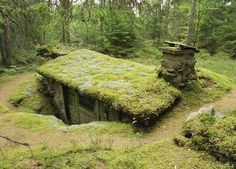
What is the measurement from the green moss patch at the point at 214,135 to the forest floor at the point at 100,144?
276 mm

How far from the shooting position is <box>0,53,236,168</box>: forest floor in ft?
28.6

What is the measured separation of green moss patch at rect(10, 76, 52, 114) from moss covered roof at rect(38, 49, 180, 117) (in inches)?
65.5

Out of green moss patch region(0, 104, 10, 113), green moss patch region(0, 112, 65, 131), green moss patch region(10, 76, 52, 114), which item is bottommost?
green moss patch region(10, 76, 52, 114)

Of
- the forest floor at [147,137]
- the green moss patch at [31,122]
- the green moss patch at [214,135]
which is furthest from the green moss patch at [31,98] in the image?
the green moss patch at [214,135]

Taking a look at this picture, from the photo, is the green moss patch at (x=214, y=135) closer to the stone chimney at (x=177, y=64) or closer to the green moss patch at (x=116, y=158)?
the green moss patch at (x=116, y=158)

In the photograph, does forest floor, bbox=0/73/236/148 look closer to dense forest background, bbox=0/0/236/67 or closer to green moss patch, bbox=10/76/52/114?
green moss patch, bbox=10/76/52/114

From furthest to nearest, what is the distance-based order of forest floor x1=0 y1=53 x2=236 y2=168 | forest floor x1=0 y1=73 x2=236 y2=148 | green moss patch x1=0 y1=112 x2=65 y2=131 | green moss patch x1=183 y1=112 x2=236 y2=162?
green moss patch x1=0 y1=112 x2=65 y2=131 < forest floor x1=0 y1=73 x2=236 y2=148 < forest floor x1=0 y1=53 x2=236 y2=168 < green moss patch x1=183 y1=112 x2=236 y2=162

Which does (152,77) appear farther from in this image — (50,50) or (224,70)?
(50,50)

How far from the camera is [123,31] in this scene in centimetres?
2486

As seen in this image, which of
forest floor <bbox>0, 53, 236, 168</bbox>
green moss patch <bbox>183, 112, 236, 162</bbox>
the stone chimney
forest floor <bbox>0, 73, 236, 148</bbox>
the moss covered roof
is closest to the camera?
green moss patch <bbox>183, 112, 236, 162</bbox>

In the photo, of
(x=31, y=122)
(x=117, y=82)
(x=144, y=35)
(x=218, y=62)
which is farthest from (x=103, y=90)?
(x=144, y=35)

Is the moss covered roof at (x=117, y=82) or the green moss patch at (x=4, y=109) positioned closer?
the moss covered roof at (x=117, y=82)

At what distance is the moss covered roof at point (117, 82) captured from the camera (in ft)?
39.4

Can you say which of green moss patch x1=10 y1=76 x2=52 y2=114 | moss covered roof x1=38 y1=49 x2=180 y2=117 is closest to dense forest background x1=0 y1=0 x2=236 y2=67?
green moss patch x1=10 y1=76 x2=52 y2=114
